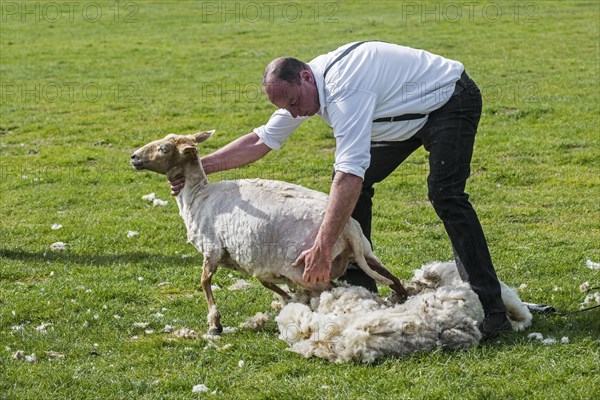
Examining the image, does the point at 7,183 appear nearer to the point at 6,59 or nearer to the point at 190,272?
the point at 190,272

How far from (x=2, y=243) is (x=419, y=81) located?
5.41m

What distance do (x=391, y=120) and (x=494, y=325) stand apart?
5.19 ft

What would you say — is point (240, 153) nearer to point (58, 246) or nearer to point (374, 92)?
point (374, 92)

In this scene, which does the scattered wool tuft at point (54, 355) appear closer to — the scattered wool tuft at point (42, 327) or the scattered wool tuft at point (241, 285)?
the scattered wool tuft at point (42, 327)


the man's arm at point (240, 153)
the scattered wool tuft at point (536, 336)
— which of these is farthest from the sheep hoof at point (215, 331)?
the scattered wool tuft at point (536, 336)

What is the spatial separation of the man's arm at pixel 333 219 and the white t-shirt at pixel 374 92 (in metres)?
0.08

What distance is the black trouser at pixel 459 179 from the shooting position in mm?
6137

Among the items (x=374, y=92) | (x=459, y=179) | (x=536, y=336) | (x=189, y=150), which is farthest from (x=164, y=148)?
(x=536, y=336)

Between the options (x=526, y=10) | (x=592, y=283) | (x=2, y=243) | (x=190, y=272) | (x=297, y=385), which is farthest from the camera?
(x=526, y=10)

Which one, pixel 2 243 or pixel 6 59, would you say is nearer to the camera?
pixel 2 243

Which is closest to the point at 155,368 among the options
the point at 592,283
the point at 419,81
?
the point at 419,81

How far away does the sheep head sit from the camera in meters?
7.17

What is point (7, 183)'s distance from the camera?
12367mm

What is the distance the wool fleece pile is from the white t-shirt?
3.37ft
